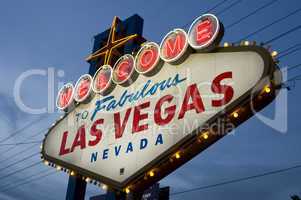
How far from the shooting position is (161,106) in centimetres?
1112

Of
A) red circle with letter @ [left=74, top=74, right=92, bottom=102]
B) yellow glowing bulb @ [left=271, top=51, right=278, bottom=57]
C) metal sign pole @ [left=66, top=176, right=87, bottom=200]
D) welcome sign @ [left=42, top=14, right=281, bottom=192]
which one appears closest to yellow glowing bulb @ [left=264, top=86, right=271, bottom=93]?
welcome sign @ [left=42, top=14, right=281, bottom=192]

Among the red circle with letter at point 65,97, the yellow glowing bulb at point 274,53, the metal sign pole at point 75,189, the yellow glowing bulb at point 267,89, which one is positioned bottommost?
the metal sign pole at point 75,189

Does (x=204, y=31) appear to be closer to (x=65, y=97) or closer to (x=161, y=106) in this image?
(x=161, y=106)

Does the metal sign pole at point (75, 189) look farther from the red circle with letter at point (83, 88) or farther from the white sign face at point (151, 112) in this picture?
the red circle with letter at point (83, 88)

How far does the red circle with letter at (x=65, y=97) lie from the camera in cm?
1437

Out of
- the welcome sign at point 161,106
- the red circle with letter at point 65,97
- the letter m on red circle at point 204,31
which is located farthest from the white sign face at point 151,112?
the red circle with letter at point 65,97

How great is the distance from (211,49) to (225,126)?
215 cm

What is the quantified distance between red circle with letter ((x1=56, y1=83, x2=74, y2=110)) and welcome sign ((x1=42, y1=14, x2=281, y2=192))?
0.38m

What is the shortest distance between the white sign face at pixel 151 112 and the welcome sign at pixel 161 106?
0.03 m

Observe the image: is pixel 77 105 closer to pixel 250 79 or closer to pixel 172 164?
pixel 172 164

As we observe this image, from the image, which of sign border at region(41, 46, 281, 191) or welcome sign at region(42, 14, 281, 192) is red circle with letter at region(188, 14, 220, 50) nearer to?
welcome sign at region(42, 14, 281, 192)

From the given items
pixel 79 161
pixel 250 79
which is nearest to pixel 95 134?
pixel 79 161

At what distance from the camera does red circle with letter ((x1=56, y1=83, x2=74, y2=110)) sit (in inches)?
566

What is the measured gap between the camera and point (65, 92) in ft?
48.3
